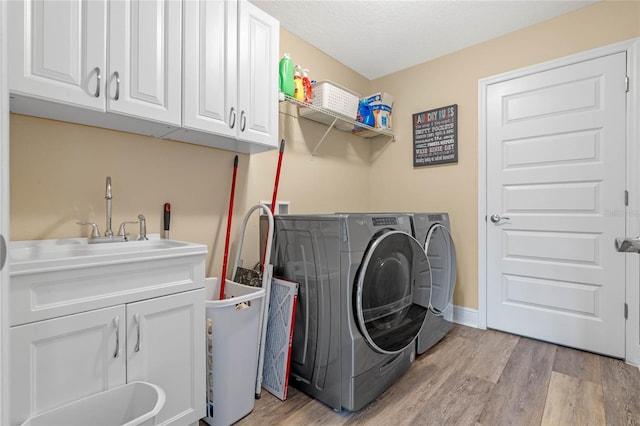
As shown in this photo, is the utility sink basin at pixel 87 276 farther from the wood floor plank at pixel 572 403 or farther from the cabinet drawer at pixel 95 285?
the wood floor plank at pixel 572 403

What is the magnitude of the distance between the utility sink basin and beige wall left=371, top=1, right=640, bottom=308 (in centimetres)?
223

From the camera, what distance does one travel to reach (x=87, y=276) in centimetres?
106

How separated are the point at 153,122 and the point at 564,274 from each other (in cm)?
284

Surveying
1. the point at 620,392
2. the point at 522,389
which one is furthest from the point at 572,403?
the point at 620,392

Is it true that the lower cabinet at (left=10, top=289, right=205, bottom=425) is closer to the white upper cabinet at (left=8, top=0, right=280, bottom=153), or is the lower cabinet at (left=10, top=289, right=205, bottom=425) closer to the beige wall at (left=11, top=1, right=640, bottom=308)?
the beige wall at (left=11, top=1, right=640, bottom=308)

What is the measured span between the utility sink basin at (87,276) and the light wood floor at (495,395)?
32.1 inches

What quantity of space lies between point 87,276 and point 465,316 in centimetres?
274

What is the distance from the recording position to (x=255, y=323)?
5.07 feet

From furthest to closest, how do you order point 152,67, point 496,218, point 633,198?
point 496,218
point 633,198
point 152,67

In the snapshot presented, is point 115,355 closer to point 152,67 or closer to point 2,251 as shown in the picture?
point 2,251

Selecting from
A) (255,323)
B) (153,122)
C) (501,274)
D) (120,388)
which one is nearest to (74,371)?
(120,388)

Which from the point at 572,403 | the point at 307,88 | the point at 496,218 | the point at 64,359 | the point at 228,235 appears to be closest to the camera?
the point at 64,359

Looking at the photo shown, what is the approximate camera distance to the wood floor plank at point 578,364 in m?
1.87

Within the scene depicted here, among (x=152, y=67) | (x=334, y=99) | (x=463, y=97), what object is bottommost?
(x=152, y=67)
